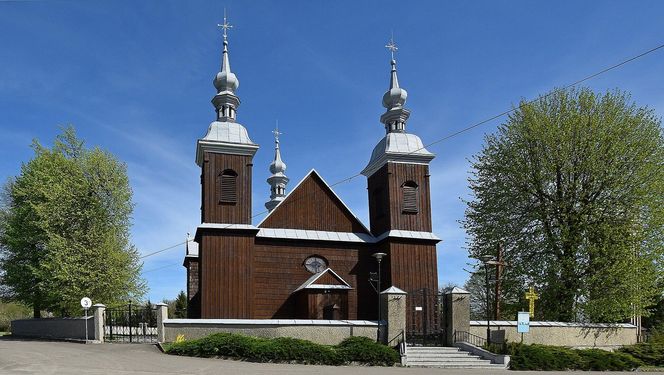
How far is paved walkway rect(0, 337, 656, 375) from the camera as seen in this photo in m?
15.8

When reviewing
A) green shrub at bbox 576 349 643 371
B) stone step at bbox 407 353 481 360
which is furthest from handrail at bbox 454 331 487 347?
green shrub at bbox 576 349 643 371

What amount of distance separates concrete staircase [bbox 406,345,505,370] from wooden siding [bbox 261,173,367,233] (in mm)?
10016

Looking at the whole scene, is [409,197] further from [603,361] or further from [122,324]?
[122,324]

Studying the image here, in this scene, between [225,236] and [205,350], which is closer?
[205,350]

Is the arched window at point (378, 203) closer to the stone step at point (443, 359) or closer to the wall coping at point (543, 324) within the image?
the wall coping at point (543, 324)

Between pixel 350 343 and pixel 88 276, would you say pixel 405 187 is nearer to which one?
pixel 350 343

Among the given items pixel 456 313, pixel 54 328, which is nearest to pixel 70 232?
pixel 54 328

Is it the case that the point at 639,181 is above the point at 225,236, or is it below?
above

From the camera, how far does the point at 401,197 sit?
99.8 ft

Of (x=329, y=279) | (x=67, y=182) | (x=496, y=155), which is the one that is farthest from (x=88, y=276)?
(x=496, y=155)

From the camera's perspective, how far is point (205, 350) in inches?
774

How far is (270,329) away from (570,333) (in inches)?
473

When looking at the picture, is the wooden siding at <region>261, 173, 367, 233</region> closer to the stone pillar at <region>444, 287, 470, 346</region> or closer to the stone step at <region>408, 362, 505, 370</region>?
the stone pillar at <region>444, 287, 470, 346</region>

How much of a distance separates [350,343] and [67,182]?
20.4 m
